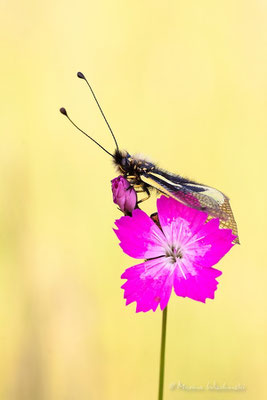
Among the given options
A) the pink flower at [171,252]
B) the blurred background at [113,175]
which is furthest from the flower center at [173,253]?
the blurred background at [113,175]

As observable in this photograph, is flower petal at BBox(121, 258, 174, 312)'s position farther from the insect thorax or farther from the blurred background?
the blurred background

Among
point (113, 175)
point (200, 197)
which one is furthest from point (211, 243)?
point (113, 175)

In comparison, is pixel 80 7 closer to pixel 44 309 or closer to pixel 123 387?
pixel 44 309

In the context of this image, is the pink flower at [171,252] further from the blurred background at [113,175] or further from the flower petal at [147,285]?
the blurred background at [113,175]

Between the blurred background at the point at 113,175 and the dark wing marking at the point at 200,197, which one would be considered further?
the blurred background at the point at 113,175

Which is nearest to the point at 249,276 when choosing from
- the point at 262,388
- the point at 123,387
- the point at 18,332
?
the point at 262,388

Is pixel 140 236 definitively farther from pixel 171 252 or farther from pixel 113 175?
pixel 113 175

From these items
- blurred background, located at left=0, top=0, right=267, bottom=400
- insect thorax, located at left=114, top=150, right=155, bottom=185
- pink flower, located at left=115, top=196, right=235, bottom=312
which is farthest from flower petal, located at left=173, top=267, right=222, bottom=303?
blurred background, located at left=0, top=0, right=267, bottom=400
